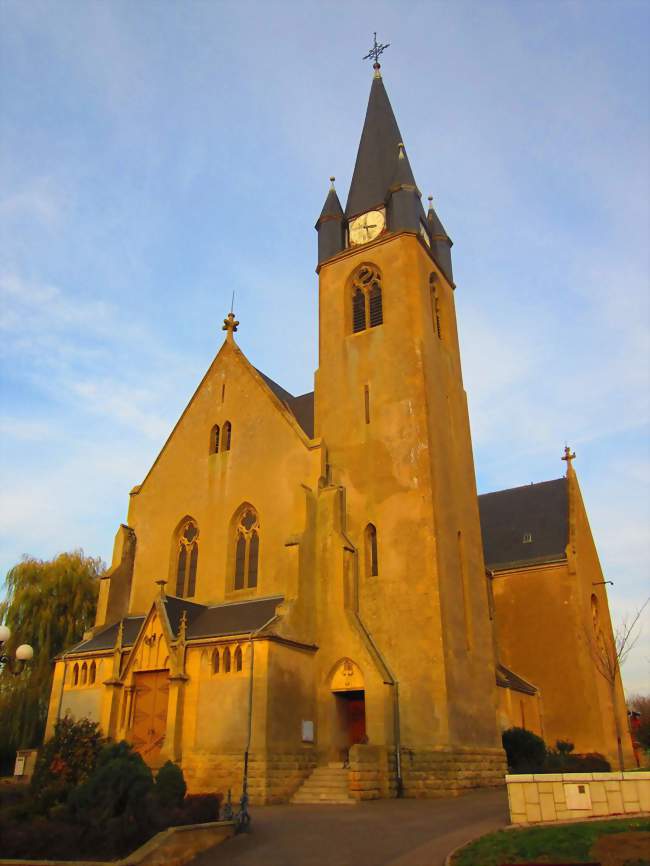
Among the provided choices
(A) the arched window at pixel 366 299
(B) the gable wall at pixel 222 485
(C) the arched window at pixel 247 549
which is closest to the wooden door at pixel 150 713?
(B) the gable wall at pixel 222 485

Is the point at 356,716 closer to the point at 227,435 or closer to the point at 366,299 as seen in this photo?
the point at 227,435

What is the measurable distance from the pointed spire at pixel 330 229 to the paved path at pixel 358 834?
23.2m

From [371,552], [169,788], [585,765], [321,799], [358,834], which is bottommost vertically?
[358,834]

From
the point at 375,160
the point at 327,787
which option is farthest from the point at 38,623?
the point at 375,160

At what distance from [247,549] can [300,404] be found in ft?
29.2

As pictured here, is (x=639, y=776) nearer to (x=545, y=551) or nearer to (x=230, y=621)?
(x=230, y=621)

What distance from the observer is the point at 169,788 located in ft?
45.9

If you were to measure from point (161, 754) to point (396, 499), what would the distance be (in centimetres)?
1141

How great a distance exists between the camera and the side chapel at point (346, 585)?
22.0 metres

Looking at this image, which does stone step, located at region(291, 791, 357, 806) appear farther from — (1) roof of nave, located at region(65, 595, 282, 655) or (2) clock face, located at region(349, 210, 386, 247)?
(2) clock face, located at region(349, 210, 386, 247)

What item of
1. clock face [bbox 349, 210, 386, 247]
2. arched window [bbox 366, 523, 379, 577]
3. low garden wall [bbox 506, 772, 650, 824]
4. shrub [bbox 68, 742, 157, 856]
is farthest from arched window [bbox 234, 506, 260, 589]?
low garden wall [bbox 506, 772, 650, 824]

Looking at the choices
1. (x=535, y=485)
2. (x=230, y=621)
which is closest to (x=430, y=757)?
(x=230, y=621)

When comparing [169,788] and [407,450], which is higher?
[407,450]

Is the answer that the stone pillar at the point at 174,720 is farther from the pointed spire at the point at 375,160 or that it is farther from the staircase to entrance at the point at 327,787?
the pointed spire at the point at 375,160
